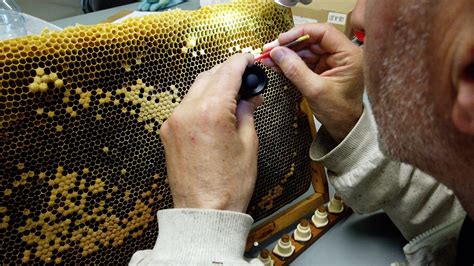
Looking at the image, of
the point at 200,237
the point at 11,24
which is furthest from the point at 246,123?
the point at 11,24

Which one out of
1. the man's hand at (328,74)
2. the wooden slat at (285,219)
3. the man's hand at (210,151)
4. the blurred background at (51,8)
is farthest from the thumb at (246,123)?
the blurred background at (51,8)

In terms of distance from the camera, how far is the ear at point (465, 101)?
0.33 m

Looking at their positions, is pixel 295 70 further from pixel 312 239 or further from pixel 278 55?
pixel 312 239

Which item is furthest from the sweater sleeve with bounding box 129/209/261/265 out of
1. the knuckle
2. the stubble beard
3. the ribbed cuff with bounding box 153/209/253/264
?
the stubble beard

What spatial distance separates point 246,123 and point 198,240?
22 centimetres

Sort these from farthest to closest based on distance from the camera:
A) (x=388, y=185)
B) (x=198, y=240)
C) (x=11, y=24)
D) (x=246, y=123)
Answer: (x=11, y=24), (x=388, y=185), (x=246, y=123), (x=198, y=240)

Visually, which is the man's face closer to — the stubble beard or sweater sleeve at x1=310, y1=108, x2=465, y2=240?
the stubble beard

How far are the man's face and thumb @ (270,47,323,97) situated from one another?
8.5 inches

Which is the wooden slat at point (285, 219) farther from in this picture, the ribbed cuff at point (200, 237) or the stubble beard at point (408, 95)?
the stubble beard at point (408, 95)

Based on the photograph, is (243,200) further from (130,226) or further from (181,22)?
(181,22)

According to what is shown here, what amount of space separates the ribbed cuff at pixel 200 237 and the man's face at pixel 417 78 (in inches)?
10.1

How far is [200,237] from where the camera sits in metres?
0.52

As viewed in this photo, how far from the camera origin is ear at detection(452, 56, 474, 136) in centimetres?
33

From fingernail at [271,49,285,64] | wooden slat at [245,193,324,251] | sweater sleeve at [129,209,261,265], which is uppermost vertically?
fingernail at [271,49,285,64]
